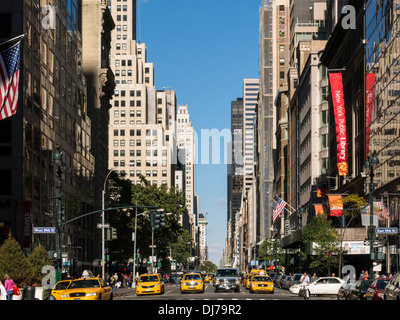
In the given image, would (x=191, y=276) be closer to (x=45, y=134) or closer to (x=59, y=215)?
(x=59, y=215)

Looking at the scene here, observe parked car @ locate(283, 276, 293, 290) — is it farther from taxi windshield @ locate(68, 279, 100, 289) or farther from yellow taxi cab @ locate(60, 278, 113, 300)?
taxi windshield @ locate(68, 279, 100, 289)

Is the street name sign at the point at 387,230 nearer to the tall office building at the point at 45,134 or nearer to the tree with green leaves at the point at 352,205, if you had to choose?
the tall office building at the point at 45,134

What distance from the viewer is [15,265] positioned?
48656 mm

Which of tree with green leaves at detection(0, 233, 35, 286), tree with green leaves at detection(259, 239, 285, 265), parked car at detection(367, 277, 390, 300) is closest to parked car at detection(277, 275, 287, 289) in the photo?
tree with green leaves at detection(0, 233, 35, 286)

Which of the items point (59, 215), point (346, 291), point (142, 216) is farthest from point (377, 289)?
point (142, 216)

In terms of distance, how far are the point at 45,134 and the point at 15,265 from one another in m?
28.6

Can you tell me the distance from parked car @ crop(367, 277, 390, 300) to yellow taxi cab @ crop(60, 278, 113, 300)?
13144mm

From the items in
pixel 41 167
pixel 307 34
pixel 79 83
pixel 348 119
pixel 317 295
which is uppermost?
pixel 307 34

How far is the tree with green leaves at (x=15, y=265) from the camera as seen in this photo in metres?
48.3

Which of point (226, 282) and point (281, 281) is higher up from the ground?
point (226, 282)
